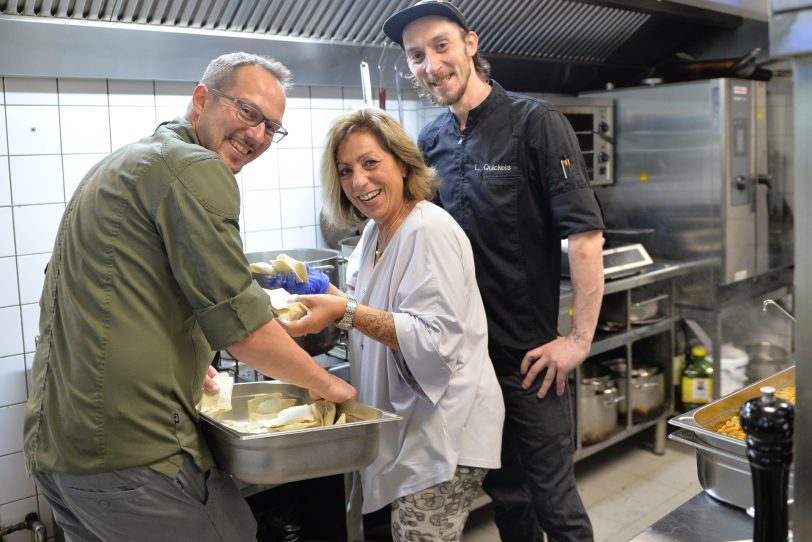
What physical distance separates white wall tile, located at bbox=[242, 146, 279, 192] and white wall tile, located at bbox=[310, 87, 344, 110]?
29 centimetres

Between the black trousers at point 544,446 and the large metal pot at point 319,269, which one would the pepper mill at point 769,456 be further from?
the large metal pot at point 319,269

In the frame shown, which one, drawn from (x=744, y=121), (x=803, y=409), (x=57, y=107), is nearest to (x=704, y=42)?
(x=744, y=121)

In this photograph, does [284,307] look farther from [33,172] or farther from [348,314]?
[33,172]

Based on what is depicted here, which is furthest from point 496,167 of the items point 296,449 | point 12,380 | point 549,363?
point 12,380

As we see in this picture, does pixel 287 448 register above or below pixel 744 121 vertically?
below

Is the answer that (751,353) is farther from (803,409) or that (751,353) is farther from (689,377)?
(803,409)

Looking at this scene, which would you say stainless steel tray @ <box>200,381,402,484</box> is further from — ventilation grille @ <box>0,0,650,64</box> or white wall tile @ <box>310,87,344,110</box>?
white wall tile @ <box>310,87,344,110</box>

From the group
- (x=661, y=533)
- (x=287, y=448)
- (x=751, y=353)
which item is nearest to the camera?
(x=661, y=533)

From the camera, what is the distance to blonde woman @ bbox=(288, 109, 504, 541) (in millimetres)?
1674

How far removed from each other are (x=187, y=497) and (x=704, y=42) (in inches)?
170

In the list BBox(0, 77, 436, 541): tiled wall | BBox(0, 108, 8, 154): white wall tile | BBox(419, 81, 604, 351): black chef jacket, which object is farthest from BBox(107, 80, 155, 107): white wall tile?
BBox(419, 81, 604, 351): black chef jacket

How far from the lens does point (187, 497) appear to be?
4.69 ft

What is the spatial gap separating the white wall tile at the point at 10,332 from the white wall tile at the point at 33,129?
0.51 m

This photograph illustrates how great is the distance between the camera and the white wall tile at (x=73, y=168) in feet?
8.35
